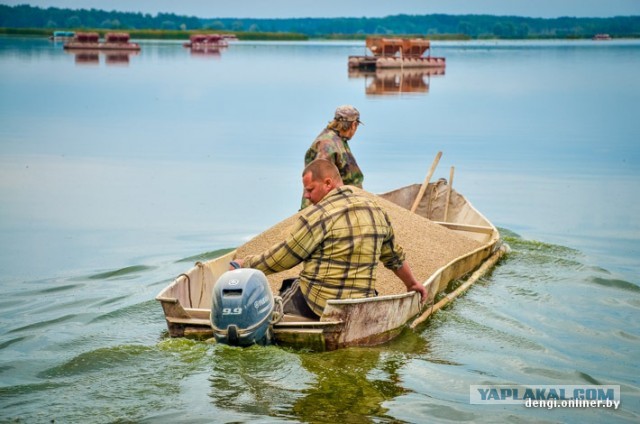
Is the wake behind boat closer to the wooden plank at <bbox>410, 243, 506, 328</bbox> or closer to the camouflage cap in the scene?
the wooden plank at <bbox>410, 243, 506, 328</bbox>

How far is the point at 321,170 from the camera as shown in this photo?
7.02m

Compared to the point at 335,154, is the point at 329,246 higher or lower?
lower

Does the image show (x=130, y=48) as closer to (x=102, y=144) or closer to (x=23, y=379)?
(x=102, y=144)

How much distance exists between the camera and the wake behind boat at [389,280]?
23.2 ft

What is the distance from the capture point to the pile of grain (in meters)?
8.87

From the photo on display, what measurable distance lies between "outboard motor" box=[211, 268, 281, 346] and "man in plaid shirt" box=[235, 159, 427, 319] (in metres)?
0.32

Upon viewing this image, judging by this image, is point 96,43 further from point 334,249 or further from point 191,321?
point 334,249

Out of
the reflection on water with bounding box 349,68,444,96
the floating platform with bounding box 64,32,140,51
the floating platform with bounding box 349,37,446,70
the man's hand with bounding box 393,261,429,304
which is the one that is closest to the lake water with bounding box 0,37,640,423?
the man's hand with bounding box 393,261,429,304

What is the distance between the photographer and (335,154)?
999 centimetres

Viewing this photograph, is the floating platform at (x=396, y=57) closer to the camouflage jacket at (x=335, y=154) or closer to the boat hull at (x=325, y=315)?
the camouflage jacket at (x=335, y=154)

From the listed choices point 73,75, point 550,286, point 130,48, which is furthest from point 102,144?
point 130,48

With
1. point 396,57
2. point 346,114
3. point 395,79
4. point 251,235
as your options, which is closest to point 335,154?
point 346,114

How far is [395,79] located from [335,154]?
151ft

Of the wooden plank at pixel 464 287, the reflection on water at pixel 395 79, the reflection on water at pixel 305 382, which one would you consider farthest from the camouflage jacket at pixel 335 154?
the reflection on water at pixel 395 79
